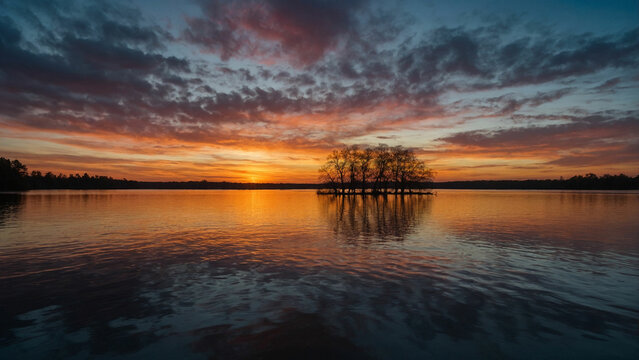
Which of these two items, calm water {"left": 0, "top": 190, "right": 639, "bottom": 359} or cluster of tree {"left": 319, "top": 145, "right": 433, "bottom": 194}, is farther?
cluster of tree {"left": 319, "top": 145, "right": 433, "bottom": 194}

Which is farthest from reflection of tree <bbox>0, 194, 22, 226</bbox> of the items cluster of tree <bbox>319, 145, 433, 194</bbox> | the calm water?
cluster of tree <bbox>319, 145, 433, 194</bbox>

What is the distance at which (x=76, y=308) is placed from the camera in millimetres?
10250

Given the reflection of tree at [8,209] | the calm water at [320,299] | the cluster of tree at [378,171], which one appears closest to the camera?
the calm water at [320,299]

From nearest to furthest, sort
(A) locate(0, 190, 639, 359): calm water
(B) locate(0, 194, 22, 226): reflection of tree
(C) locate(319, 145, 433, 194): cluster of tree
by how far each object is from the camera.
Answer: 1. (A) locate(0, 190, 639, 359): calm water
2. (B) locate(0, 194, 22, 226): reflection of tree
3. (C) locate(319, 145, 433, 194): cluster of tree

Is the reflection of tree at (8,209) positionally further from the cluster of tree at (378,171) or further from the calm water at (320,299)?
the cluster of tree at (378,171)

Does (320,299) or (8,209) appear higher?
(8,209)

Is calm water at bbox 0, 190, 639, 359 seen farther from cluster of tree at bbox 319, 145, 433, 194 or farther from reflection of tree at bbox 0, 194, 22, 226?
cluster of tree at bbox 319, 145, 433, 194

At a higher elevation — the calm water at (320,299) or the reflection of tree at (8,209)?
the reflection of tree at (8,209)

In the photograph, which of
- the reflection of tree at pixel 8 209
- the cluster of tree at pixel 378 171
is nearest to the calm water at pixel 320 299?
the reflection of tree at pixel 8 209

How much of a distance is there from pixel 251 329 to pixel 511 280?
11.1 m

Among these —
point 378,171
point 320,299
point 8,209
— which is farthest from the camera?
point 378,171

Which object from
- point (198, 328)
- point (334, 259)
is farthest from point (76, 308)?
point (334, 259)

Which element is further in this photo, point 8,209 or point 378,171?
point 378,171

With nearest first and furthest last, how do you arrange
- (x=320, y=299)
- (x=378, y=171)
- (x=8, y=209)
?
(x=320, y=299)
(x=8, y=209)
(x=378, y=171)
